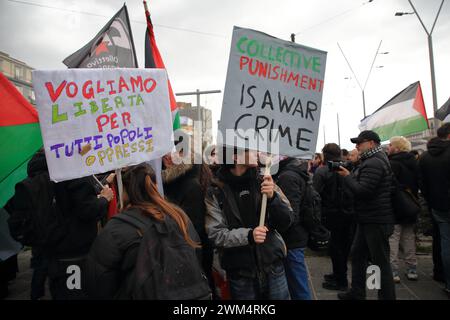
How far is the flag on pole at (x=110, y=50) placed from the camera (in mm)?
4289

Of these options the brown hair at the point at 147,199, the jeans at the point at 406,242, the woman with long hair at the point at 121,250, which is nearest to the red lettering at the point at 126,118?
the brown hair at the point at 147,199

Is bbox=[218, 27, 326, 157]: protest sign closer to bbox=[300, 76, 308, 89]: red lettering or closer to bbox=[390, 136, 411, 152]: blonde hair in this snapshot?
bbox=[300, 76, 308, 89]: red lettering

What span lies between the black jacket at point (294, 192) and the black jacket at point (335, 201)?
1217 mm

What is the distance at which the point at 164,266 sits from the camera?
1.85 meters

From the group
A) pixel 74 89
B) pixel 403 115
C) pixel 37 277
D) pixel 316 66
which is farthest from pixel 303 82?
pixel 403 115

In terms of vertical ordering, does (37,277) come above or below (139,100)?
below

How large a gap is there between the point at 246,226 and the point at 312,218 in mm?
1115

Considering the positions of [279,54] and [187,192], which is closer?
[279,54]

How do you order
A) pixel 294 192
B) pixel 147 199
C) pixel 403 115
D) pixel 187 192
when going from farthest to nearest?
pixel 403 115, pixel 294 192, pixel 187 192, pixel 147 199

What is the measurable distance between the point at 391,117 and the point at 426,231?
2390 millimetres

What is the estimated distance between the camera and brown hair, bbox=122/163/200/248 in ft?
6.67

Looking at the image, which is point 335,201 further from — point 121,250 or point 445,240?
point 121,250

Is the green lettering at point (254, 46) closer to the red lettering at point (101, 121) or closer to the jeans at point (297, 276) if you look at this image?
the red lettering at point (101, 121)
